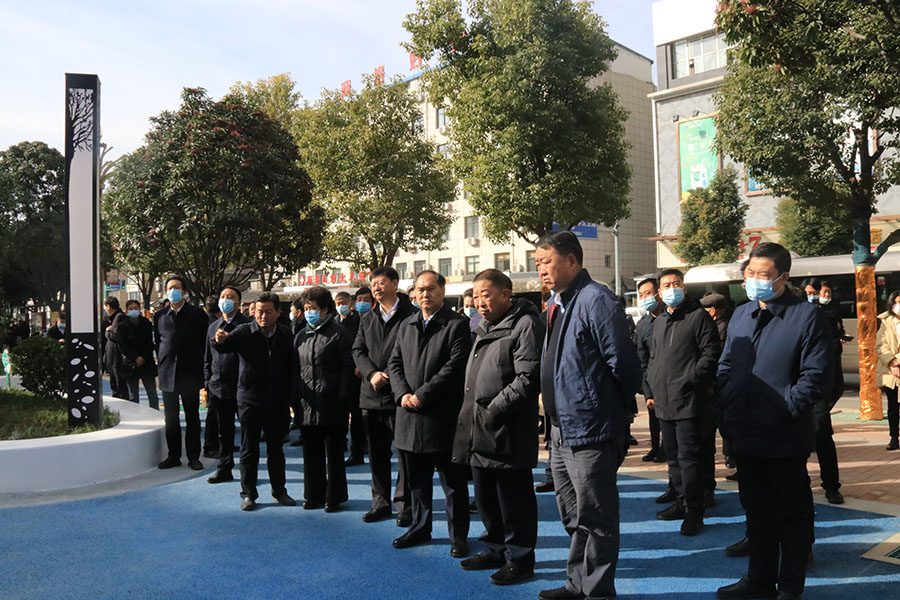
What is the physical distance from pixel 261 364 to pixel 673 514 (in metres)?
3.68

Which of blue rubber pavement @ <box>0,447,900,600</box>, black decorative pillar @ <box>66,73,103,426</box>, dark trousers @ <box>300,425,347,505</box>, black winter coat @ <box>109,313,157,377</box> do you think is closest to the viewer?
blue rubber pavement @ <box>0,447,900,600</box>

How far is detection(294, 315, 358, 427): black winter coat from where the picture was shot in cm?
582

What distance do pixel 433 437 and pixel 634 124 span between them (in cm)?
4376

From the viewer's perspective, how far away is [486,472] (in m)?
4.48

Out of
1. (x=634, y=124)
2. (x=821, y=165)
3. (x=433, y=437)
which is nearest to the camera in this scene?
(x=433, y=437)

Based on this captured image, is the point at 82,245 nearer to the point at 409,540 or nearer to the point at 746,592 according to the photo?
the point at 409,540

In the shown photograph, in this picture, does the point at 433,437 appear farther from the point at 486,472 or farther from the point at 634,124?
the point at 634,124

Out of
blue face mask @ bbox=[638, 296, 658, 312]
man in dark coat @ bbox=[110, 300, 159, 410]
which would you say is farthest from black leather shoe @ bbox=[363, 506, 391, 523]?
man in dark coat @ bbox=[110, 300, 159, 410]

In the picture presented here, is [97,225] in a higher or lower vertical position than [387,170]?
lower

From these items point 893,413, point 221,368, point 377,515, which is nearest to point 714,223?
point 893,413

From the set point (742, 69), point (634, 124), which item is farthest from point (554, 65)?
point (634, 124)

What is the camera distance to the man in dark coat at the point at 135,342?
31.6ft

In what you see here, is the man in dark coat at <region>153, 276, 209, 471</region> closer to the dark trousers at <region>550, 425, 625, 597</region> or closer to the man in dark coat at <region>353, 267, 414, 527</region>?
the man in dark coat at <region>353, 267, 414, 527</region>

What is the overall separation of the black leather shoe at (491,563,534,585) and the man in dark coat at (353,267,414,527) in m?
1.39
